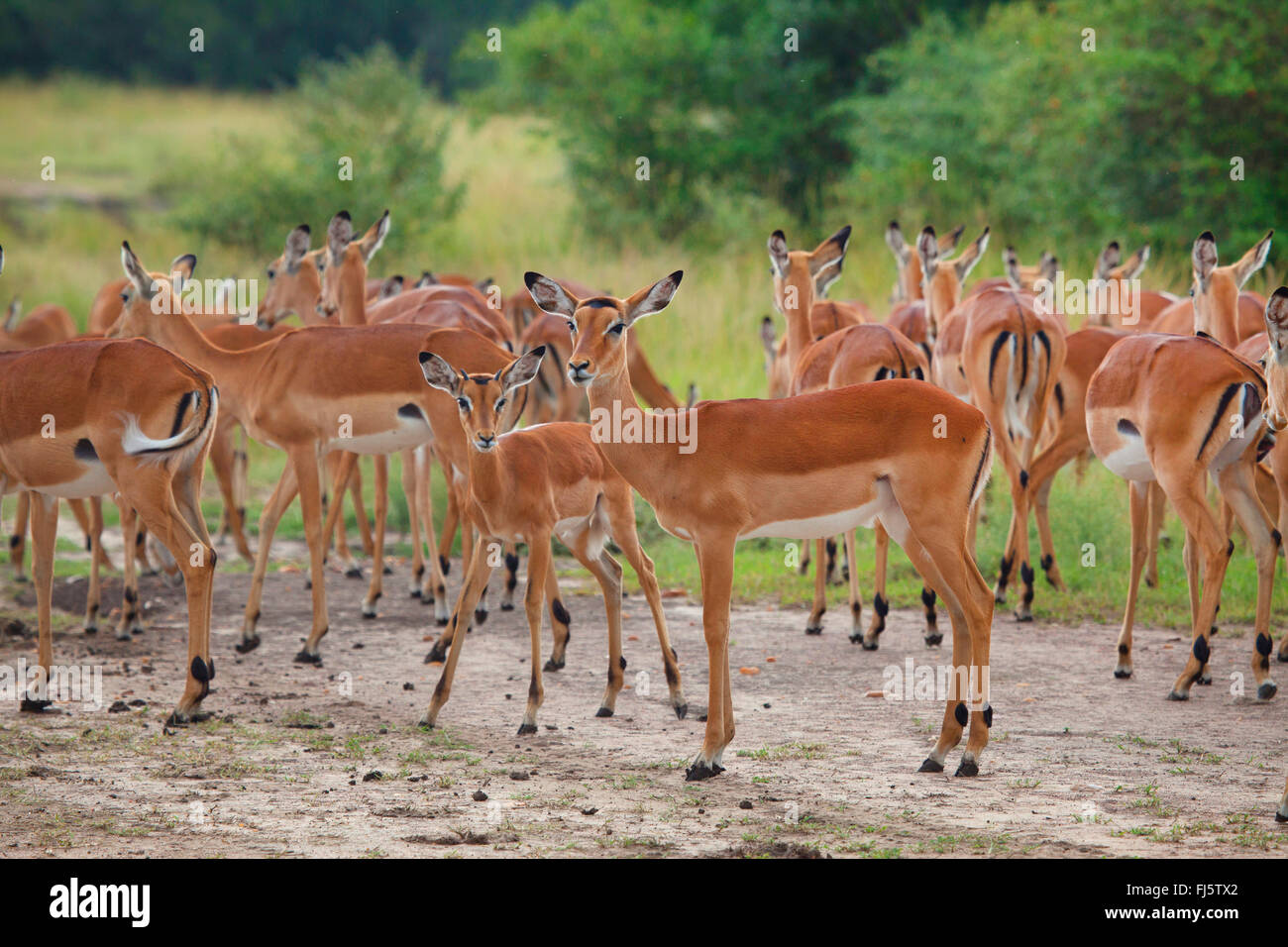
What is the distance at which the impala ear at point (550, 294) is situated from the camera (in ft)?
21.4

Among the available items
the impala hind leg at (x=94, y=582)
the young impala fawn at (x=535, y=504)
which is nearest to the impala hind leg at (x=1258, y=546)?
the young impala fawn at (x=535, y=504)

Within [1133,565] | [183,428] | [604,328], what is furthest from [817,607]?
[183,428]

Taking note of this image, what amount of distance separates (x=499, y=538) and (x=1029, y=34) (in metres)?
14.4

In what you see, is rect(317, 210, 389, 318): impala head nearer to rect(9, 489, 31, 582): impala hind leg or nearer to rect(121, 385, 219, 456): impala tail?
rect(9, 489, 31, 582): impala hind leg

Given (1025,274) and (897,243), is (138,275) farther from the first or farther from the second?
(1025,274)

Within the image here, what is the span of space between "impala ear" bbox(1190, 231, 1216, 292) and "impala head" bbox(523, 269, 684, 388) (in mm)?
4064

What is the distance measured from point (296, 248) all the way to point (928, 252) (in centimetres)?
467

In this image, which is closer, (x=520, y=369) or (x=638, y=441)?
(x=638, y=441)

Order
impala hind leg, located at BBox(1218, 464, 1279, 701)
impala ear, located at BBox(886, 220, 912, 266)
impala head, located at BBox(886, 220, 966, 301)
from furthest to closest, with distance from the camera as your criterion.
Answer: impala head, located at BBox(886, 220, 966, 301) < impala ear, located at BBox(886, 220, 912, 266) < impala hind leg, located at BBox(1218, 464, 1279, 701)

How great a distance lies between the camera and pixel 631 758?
653 centimetres

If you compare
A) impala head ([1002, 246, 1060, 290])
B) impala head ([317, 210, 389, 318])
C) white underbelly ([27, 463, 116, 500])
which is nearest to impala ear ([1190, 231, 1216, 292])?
impala head ([1002, 246, 1060, 290])

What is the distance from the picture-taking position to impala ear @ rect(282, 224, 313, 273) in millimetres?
10258

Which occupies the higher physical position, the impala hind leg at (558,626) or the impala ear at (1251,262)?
the impala ear at (1251,262)

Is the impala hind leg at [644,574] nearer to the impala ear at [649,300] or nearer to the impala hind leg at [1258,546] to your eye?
the impala ear at [649,300]
